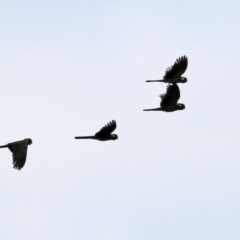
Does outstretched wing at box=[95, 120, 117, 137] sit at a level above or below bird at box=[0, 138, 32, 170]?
above

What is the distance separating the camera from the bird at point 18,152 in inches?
1889

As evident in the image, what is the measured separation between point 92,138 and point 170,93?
261 inches

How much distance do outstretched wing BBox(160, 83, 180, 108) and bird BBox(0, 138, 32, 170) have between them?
10491 mm

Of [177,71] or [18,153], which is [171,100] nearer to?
[177,71]

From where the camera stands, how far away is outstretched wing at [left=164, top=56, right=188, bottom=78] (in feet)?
171

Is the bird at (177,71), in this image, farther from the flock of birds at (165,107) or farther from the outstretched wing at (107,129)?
the outstretched wing at (107,129)

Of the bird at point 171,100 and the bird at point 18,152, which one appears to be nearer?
the bird at point 18,152

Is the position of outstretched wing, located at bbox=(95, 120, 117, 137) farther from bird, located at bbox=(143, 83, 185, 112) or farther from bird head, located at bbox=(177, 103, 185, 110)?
bird head, located at bbox=(177, 103, 185, 110)

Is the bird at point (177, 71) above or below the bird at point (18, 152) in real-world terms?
above

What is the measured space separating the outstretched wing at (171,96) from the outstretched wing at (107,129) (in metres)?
5.10

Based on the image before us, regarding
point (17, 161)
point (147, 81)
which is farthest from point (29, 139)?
point (147, 81)

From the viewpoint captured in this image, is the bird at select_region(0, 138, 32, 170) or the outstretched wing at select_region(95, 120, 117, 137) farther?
the outstretched wing at select_region(95, 120, 117, 137)

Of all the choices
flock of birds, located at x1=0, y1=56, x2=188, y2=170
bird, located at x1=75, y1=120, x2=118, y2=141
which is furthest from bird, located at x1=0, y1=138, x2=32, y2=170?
bird, located at x1=75, y1=120, x2=118, y2=141

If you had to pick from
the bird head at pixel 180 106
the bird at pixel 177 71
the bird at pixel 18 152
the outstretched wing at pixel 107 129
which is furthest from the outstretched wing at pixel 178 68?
the bird at pixel 18 152
